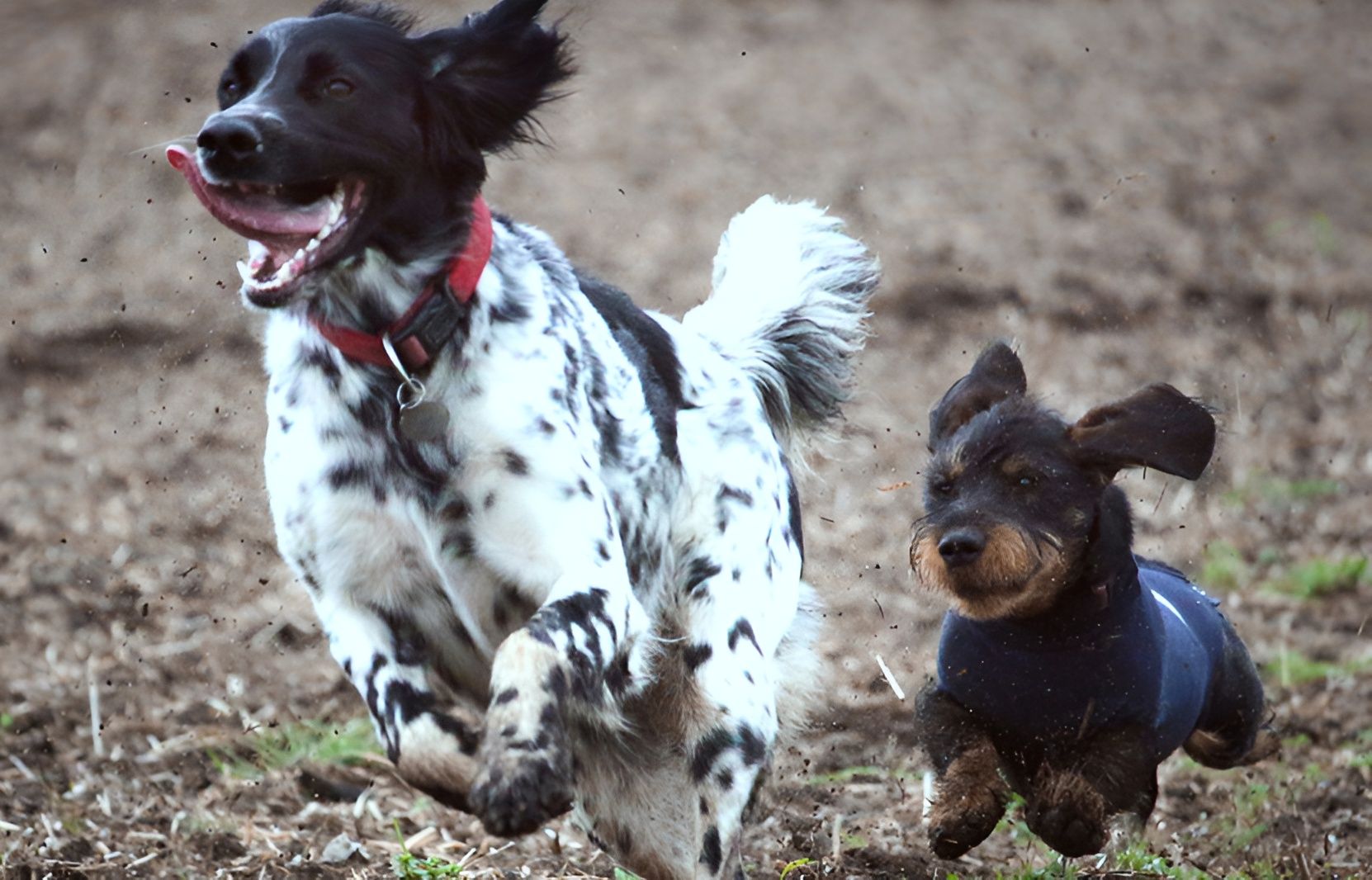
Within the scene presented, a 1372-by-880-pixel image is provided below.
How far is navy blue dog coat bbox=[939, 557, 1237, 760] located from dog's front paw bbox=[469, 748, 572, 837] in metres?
1.40

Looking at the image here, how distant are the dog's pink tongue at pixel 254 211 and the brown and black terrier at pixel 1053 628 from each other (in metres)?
1.60

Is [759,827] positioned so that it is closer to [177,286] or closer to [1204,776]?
[1204,776]

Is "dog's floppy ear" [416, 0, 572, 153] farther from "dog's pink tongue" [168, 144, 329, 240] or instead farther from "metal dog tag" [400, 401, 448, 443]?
"metal dog tag" [400, 401, 448, 443]

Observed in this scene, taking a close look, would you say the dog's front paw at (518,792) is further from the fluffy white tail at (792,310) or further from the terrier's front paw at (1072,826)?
the fluffy white tail at (792,310)

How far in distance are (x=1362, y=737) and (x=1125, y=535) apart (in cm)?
206

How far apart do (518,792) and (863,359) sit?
20.8 ft

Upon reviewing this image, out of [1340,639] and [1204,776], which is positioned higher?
[1204,776]

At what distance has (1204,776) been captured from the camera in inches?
227

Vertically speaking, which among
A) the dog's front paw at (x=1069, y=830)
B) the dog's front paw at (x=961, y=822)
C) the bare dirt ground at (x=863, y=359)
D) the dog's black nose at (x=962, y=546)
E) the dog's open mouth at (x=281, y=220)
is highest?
the dog's open mouth at (x=281, y=220)

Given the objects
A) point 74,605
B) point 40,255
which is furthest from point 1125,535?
point 40,255

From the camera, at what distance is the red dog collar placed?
3.74 meters

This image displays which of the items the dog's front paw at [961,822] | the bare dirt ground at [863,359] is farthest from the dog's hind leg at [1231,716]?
the dog's front paw at [961,822]

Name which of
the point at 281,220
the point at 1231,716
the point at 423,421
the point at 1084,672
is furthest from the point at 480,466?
the point at 1231,716

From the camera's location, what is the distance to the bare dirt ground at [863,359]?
5.33 metres
